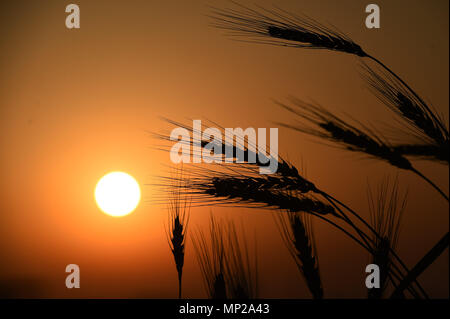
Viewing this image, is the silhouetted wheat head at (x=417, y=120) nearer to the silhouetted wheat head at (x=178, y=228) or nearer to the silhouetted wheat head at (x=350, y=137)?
the silhouetted wheat head at (x=350, y=137)

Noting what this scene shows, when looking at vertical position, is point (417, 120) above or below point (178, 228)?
above

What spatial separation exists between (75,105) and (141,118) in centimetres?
60

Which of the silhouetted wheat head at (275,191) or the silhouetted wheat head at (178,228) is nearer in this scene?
the silhouetted wheat head at (275,191)

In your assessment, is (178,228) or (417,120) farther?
(178,228)

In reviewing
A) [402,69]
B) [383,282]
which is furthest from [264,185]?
[402,69]

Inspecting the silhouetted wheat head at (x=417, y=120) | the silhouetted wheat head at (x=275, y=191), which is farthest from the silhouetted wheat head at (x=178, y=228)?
the silhouetted wheat head at (x=417, y=120)

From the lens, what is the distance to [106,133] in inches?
89.6

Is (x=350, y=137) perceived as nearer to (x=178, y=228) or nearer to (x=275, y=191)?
(x=275, y=191)

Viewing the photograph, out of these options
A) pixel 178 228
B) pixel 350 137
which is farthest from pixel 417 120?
pixel 178 228

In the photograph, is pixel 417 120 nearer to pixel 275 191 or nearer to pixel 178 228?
pixel 275 191

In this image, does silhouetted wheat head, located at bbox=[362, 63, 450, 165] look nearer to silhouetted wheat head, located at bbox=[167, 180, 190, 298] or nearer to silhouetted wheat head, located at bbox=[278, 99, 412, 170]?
silhouetted wheat head, located at bbox=[278, 99, 412, 170]

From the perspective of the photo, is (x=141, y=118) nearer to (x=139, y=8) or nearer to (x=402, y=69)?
(x=139, y=8)

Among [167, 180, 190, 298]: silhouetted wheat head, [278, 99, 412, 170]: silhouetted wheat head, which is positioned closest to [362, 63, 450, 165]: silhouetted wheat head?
[278, 99, 412, 170]: silhouetted wheat head

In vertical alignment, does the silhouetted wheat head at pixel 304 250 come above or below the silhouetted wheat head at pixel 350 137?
below
